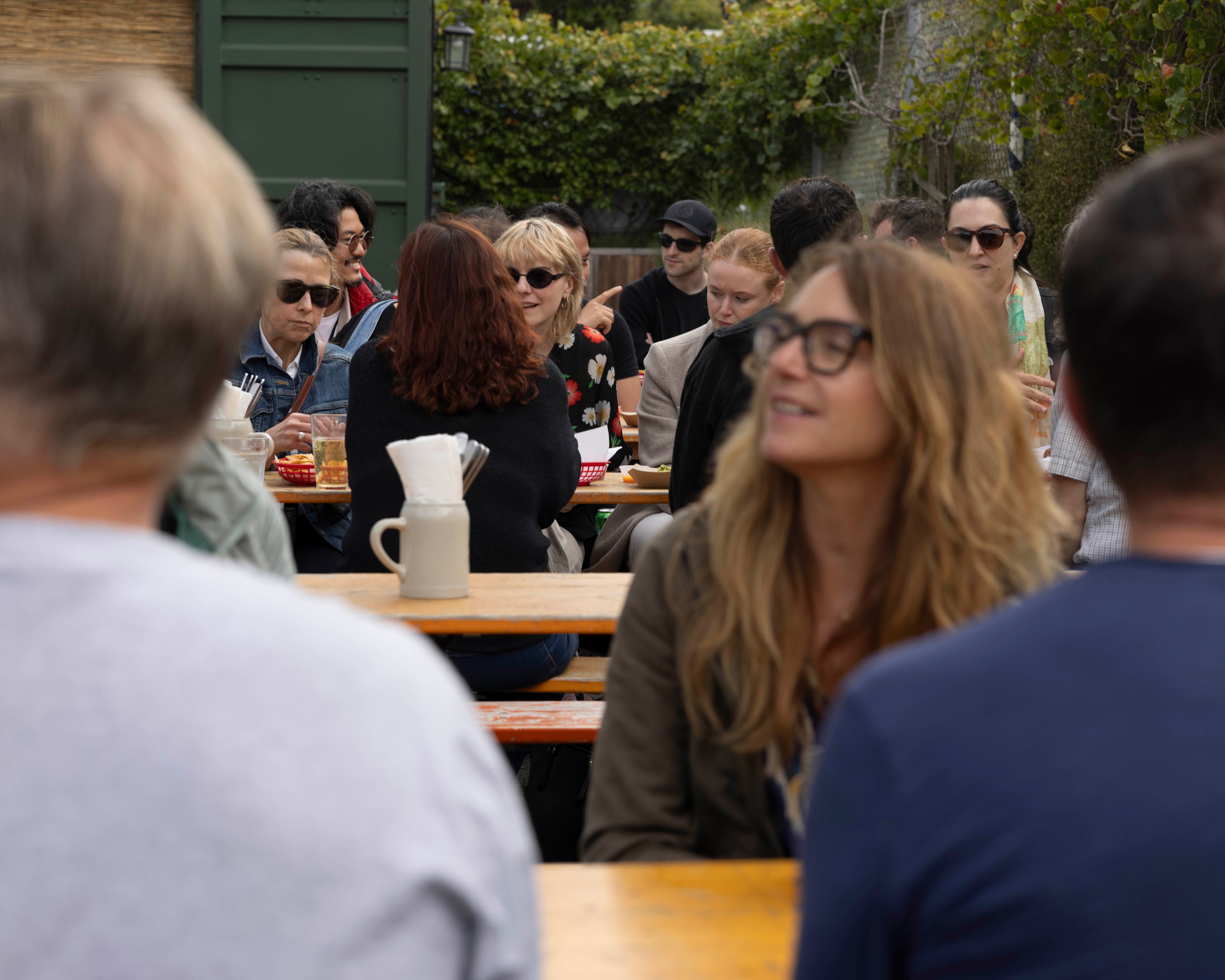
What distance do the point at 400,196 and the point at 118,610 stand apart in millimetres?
7774

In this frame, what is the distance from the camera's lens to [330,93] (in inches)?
321

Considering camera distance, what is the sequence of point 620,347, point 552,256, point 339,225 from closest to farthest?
point 552,256 → point 339,225 → point 620,347

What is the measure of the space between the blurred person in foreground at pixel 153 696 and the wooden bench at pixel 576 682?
2.50 meters

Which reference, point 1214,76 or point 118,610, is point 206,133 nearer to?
point 118,610

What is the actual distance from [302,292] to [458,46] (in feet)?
22.6

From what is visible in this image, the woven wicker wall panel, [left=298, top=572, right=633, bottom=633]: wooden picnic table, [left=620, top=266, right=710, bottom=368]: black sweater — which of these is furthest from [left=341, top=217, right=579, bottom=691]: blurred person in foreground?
the woven wicker wall panel

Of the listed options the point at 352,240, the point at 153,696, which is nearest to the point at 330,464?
the point at 352,240

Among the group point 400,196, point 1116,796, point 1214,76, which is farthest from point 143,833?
point 400,196

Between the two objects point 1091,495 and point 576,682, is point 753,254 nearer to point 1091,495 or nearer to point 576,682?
point 1091,495


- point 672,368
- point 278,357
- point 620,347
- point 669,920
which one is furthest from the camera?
point 620,347

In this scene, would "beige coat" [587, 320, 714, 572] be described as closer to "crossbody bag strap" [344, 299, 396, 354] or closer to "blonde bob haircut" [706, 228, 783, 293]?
"blonde bob haircut" [706, 228, 783, 293]

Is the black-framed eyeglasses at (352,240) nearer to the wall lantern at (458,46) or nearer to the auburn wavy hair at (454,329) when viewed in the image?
the auburn wavy hair at (454,329)

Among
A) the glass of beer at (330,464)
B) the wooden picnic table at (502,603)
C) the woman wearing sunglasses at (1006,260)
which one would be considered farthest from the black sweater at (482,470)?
the woman wearing sunglasses at (1006,260)

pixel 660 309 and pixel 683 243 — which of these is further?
pixel 660 309
